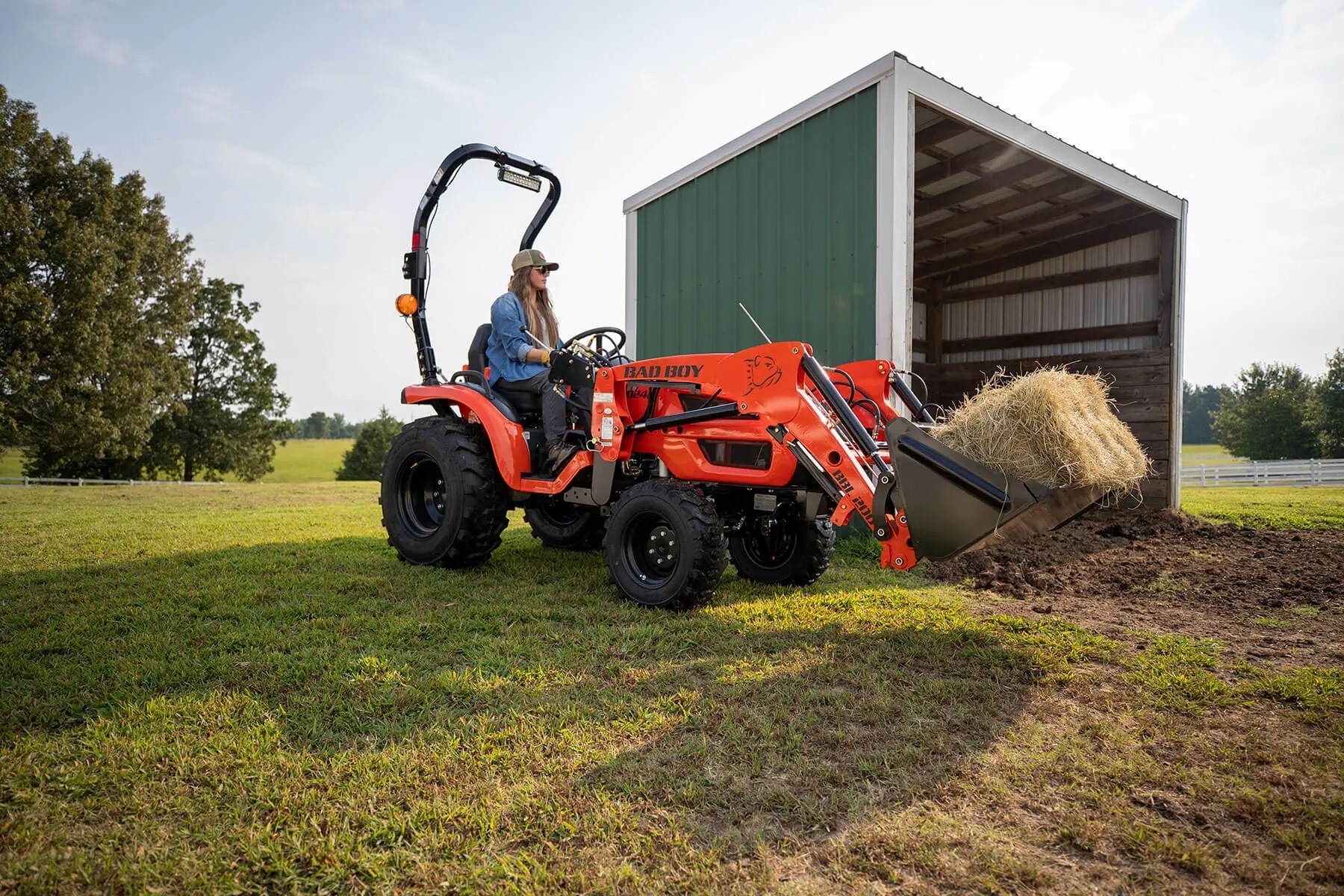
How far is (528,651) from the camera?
3615mm

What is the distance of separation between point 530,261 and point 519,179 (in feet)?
3.17

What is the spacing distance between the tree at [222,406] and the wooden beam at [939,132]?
29211mm

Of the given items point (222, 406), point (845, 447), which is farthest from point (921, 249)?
point (222, 406)

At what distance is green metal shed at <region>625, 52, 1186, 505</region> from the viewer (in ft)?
22.0

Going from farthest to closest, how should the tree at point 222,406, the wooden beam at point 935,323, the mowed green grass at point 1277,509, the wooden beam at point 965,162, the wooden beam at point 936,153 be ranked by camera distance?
the tree at point 222,406 → the wooden beam at point 935,323 → the wooden beam at point 936,153 → the wooden beam at point 965,162 → the mowed green grass at point 1277,509

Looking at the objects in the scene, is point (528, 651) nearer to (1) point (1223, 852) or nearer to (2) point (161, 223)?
(1) point (1223, 852)

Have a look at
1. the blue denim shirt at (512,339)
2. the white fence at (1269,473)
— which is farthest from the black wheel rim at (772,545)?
the white fence at (1269,473)

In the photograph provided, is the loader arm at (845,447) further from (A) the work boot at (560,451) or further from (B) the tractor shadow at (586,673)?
(B) the tractor shadow at (586,673)

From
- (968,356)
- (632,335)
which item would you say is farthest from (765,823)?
(968,356)

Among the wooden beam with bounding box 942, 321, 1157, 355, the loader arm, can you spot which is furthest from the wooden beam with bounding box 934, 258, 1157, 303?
the loader arm

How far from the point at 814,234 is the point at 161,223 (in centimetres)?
2684

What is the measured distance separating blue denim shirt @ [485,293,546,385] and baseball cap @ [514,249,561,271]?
321 millimetres

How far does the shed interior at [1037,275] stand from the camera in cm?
945

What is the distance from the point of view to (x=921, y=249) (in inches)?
501
